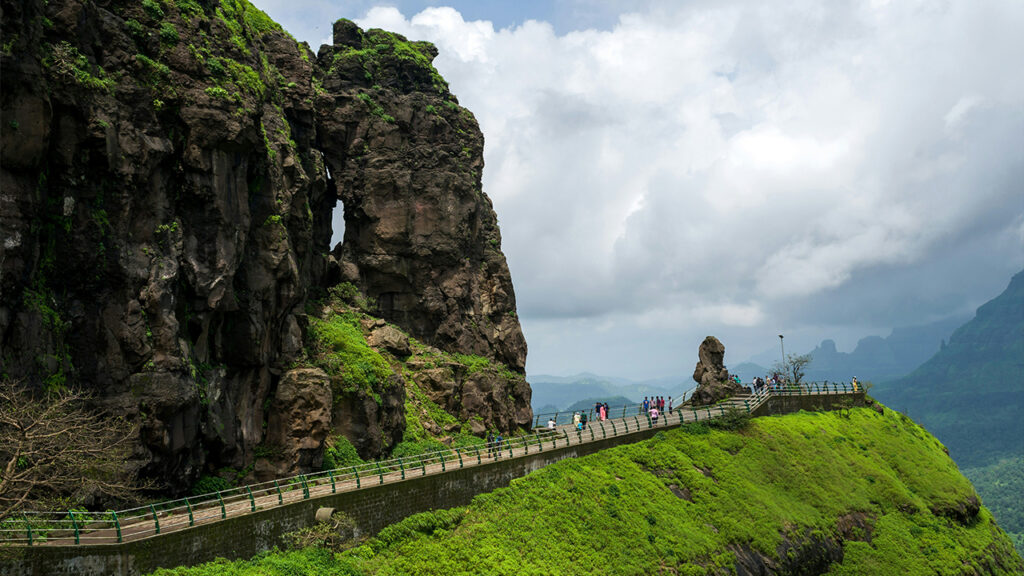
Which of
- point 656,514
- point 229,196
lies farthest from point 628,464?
point 229,196

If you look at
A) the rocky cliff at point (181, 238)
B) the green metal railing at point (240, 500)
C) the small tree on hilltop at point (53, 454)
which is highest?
the rocky cliff at point (181, 238)

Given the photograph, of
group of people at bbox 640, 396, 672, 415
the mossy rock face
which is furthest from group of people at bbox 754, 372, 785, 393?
the mossy rock face

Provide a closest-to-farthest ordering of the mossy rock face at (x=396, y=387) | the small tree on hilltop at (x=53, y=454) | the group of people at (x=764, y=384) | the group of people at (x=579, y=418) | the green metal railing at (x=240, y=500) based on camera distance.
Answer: the small tree on hilltop at (x=53, y=454), the green metal railing at (x=240, y=500), the mossy rock face at (x=396, y=387), the group of people at (x=579, y=418), the group of people at (x=764, y=384)

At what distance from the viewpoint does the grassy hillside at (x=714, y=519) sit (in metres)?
29.9

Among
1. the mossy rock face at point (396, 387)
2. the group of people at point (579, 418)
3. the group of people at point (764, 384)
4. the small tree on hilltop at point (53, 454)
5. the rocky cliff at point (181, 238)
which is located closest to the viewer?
the small tree on hilltop at point (53, 454)

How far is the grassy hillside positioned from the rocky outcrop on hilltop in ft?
19.5

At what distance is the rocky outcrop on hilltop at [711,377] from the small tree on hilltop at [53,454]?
4493 cm

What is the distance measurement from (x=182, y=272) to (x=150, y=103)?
8.43 meters

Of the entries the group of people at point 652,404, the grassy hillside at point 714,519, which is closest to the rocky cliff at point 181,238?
the grassy hillside at point 714,519

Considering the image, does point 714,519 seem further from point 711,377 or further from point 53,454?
point 53,454

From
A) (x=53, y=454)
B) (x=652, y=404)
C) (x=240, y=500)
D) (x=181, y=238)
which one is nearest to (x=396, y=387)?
(x=240, y=500)

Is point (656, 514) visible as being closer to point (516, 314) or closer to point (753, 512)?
point (753, 512)

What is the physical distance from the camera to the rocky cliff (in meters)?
27.8

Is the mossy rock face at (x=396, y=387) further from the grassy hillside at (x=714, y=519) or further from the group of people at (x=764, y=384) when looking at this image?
the group of people at (x=764, y=384)
